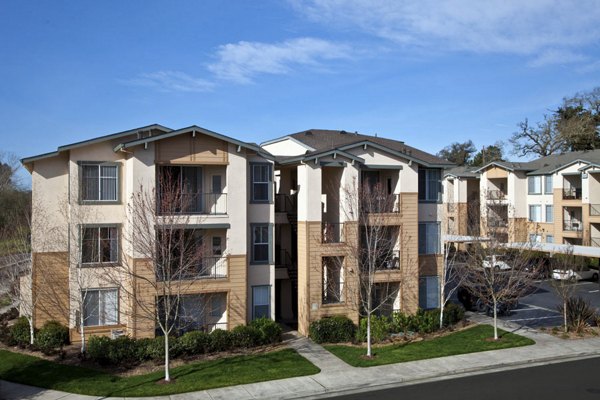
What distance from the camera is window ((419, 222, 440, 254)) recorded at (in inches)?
1113

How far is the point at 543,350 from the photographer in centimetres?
2231

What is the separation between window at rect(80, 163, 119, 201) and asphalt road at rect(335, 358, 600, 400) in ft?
46.9

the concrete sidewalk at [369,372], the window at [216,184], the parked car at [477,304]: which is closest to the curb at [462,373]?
the concrete sidewalk at [369,372]

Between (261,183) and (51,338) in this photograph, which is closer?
(51,338)

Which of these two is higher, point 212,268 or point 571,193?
point 571,193

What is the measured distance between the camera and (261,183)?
25594 millimetres

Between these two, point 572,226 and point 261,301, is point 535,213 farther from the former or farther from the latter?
point 261,301

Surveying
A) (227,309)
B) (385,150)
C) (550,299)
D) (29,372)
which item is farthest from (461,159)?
(29,372)

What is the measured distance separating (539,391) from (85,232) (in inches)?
779

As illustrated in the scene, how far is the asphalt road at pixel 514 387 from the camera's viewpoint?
55.5 feet

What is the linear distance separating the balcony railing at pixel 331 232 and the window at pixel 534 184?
32.0m

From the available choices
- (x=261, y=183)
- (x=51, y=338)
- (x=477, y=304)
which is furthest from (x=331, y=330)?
(x=51, y=338)

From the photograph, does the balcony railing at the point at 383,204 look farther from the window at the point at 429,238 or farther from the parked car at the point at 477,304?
the parked car at the point at 477,304

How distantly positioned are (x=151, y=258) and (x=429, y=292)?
1523 centimetres
